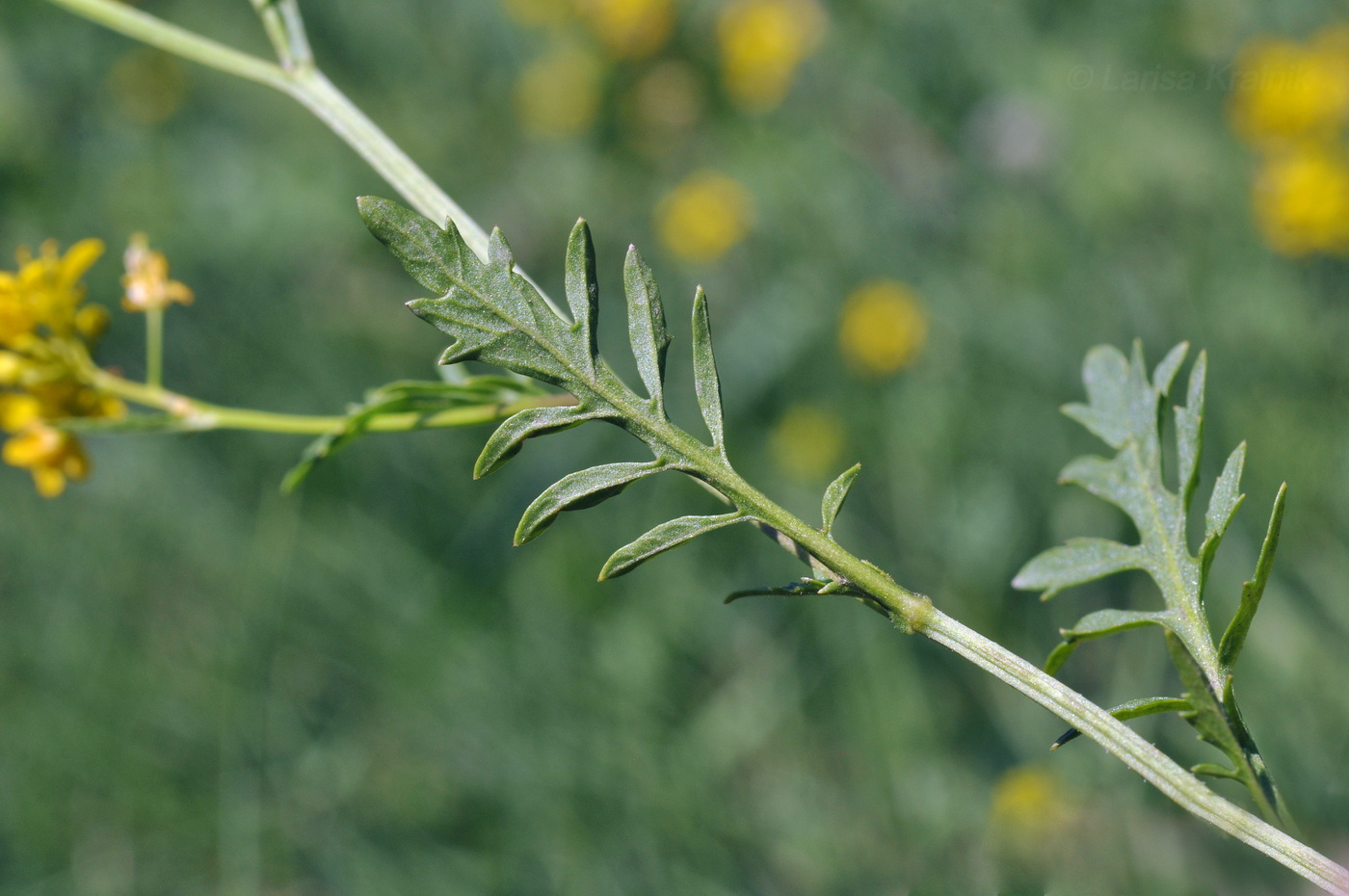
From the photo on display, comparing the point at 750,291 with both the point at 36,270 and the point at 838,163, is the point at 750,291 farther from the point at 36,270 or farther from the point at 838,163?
the point at 36,270

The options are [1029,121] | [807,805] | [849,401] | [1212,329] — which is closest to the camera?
[807,805]

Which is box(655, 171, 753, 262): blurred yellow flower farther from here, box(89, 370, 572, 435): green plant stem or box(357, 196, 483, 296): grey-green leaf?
box(357, 196, 483, 296): grey-green leaf

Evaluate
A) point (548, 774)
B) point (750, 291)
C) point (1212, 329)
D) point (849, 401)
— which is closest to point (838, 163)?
point (750, 291)

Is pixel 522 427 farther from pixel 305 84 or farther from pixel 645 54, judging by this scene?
pixel 645 54

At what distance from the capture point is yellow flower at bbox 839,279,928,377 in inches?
141

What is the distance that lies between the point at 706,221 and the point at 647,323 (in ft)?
10.5

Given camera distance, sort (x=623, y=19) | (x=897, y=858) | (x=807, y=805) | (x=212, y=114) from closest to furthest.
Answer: (x=897, y=858) → (x=807, y=805) → (x=623, y=19) → (x=212, y=114)

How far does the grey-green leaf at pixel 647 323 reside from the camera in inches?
38.8

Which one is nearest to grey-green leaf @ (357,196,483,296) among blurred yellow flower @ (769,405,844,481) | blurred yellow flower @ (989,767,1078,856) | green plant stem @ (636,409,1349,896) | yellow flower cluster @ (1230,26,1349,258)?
green plant stem @ (636,409,1349,896)

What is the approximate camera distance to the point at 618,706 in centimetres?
305

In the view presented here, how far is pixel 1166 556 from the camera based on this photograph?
1.12 m

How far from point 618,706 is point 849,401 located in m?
1.38

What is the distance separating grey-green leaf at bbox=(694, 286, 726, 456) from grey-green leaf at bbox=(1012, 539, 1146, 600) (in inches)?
15.6

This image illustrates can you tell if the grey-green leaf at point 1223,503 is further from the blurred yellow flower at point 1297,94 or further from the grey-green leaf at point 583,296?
the blurred yellow flower at point 1297,94
